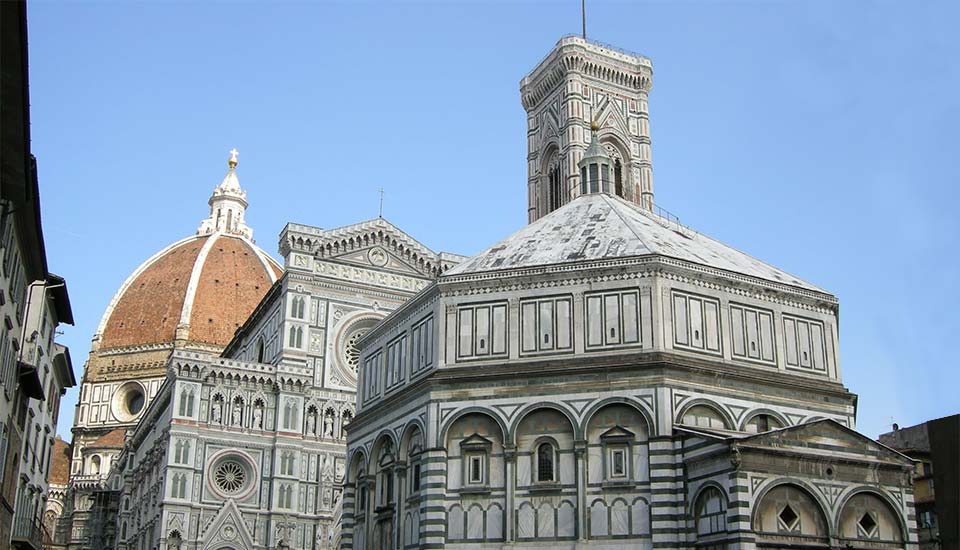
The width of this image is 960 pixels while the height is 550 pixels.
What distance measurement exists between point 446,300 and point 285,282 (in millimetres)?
28302

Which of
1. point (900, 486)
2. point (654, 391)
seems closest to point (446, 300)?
point (654, 391)

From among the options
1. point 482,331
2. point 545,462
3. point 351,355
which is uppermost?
point 351,355

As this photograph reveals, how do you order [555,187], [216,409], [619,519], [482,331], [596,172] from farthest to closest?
[555,187], [216,409], [596,172], [482,331], [619,519]

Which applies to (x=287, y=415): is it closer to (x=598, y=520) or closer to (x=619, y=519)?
(x=598, y=520)

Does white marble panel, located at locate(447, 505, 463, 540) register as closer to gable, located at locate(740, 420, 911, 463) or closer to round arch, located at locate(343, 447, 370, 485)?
round arch, located at locate(343, 447, 370, 485)

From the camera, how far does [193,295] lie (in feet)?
340

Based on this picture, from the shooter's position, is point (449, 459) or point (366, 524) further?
point (366, 524)

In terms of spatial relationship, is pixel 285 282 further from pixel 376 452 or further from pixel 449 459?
pixel 449 459

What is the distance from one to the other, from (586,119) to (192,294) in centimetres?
4971

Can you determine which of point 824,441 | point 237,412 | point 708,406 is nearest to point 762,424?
point 708,406

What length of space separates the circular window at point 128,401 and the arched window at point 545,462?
249 ft

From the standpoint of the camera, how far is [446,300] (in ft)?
111

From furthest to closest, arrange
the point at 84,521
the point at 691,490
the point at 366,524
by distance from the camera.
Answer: the point at 84,521
the point at 366,524
the point at 691,490

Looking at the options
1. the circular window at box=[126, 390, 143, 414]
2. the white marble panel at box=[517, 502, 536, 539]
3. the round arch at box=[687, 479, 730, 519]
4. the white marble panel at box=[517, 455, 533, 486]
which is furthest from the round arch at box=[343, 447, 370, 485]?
the circular window at box=[126, 390, 143, 414]
